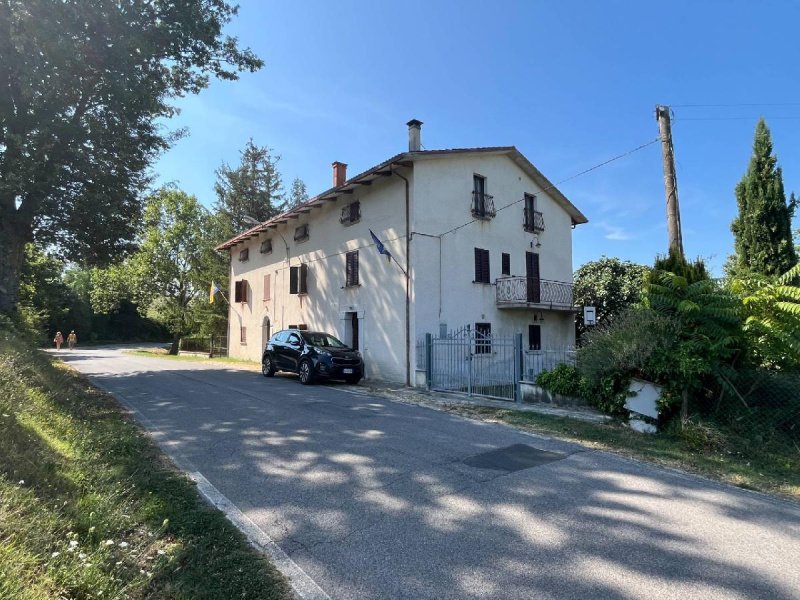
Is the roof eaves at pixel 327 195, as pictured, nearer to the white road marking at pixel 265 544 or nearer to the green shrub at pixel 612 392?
the green shrub at pixel 612 392

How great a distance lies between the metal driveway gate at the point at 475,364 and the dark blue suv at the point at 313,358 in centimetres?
246

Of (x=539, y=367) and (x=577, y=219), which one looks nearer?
(x=539, y=367)

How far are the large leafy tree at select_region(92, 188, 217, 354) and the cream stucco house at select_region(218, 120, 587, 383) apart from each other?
46.2 ft

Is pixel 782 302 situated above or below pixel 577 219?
below

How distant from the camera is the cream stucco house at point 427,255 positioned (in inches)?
627

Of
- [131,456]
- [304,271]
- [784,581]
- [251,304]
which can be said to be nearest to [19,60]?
[304,271]

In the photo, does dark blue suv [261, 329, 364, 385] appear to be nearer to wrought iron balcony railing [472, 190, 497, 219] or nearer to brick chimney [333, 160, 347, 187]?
wrought iron balcony railing [472, 190, 497, 219]

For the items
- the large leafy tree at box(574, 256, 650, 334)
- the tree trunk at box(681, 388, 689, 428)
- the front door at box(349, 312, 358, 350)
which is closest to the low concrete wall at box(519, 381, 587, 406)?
the tree trunk at box(681, 388, 689, 428)

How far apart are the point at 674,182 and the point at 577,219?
14201mm

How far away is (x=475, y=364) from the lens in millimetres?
12750

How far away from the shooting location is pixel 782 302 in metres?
6.84

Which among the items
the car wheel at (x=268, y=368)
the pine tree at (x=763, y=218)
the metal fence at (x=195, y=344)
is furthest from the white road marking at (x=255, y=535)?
the metal fence at (x=195, y=344)

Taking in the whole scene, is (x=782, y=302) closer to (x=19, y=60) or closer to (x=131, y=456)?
(x=131, y=456)

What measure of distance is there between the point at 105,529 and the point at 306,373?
11073 millimetres
